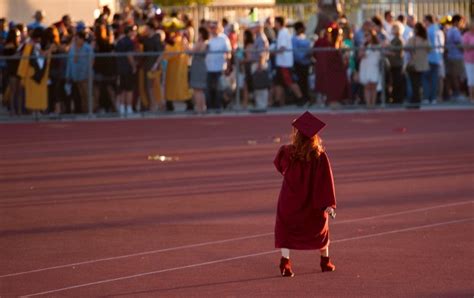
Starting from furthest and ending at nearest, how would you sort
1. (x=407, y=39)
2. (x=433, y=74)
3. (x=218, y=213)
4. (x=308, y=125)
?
1. (x=407, y=39)
2. (x=433, y=74)
3. (x=218, y=213)
4. (x=308, y=125)

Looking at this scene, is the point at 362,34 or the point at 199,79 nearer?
the point at 199,79

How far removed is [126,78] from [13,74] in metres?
2.18

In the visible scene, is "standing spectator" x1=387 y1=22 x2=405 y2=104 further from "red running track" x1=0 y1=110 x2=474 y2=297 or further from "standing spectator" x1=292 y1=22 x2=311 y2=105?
"red running track" x1=0 y1=110 x2=474 y2=297

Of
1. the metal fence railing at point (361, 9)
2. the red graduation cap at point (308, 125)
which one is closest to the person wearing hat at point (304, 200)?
the red graduation cap at point (308, 125)

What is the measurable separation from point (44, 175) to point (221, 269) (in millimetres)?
7951

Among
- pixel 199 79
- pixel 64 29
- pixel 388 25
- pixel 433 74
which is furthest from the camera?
pixel 388 25

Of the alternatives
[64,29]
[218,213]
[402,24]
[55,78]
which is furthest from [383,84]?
[218,213]

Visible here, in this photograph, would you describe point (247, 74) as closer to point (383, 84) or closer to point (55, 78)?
point (383, 84)

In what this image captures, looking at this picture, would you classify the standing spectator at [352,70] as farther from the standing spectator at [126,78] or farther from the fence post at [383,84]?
the standing spectator at [126,78]

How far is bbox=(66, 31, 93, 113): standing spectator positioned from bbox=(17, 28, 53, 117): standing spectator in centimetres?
46

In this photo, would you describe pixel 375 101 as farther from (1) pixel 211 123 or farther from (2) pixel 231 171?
(2) pixel 231 171

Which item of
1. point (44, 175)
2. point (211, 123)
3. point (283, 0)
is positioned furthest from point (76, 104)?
point (283, 0)

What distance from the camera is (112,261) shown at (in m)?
11.9

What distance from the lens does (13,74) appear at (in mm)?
27625
